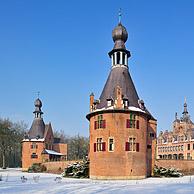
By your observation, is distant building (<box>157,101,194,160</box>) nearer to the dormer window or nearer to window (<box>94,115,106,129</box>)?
window (<box>94,115,106,129</box>)

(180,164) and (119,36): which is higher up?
(119,36)

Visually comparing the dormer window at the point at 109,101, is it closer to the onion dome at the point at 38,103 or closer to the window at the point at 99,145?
the window at the point at 99,145

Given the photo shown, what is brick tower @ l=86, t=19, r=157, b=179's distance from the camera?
27.7 meters

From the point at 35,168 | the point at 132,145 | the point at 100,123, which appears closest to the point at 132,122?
the point at 132,145

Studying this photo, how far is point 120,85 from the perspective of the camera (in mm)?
30312

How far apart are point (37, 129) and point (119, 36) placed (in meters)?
29.2

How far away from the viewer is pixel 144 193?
14.7 m

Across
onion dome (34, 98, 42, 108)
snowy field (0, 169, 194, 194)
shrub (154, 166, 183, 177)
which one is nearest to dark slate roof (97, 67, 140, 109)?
shrub (154, 166, 183, 177)

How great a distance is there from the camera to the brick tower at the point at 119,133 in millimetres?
27703

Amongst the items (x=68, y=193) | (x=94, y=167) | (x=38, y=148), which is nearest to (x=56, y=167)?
(x=38, y=148)

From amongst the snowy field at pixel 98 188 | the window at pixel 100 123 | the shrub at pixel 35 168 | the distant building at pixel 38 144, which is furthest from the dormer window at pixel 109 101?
the distant building at pixel 38 144

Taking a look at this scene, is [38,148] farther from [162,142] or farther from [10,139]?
[162,142]

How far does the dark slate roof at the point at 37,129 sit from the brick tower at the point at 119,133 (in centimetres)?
2634

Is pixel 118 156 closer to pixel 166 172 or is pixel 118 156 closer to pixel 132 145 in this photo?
pixel 132 145
